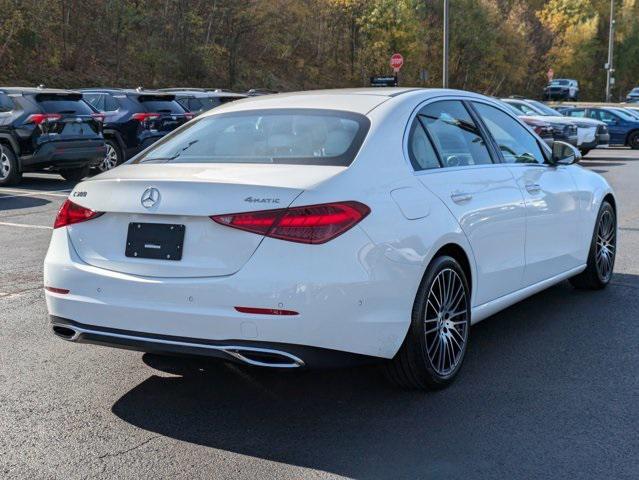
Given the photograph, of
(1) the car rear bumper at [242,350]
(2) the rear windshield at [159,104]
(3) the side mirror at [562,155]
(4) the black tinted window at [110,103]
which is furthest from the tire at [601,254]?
(4) the black tinted window at [110,103]

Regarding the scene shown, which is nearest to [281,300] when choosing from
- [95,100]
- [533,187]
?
[533,187]

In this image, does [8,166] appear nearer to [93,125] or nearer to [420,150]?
[93,125]

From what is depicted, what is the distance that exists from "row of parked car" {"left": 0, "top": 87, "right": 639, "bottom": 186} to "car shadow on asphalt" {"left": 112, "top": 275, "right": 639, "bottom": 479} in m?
7.69

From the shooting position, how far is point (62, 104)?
50.1 ft

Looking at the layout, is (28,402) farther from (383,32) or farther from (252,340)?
(383,32)

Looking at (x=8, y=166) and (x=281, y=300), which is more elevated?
(x=281, y=300)

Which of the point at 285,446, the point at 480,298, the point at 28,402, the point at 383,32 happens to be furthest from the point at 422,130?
the point at 383,32

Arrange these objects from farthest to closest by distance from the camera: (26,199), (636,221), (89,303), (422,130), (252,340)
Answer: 1. (26,199)
2. (636,221)
3. (422,130)
4. (89,303)
5. (252,340)

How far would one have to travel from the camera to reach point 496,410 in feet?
14.1

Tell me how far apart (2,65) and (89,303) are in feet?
96.5

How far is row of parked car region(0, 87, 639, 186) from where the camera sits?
14.8 meters

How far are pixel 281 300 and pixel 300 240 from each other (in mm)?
283

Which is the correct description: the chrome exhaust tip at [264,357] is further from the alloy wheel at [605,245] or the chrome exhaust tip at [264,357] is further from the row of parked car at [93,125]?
the row of parked car at [93,125]

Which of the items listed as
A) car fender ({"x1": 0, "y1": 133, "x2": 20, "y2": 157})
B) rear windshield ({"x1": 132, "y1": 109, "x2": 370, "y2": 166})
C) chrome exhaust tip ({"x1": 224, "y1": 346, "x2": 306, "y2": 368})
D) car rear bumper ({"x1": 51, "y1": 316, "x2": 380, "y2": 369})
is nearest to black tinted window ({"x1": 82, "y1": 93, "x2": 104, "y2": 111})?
car fender ({"x1": 0, "y1": 133, "x2": 20, "y2": 157})
